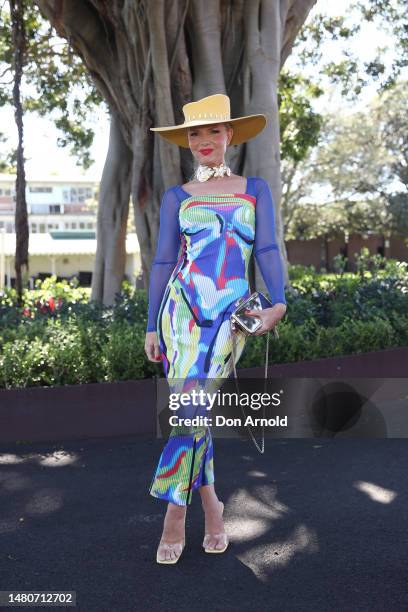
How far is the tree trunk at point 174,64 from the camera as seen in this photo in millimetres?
8523

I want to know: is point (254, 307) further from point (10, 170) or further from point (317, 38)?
point (10, 170)

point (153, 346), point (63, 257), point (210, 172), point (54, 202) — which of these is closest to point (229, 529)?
point (153, 346)

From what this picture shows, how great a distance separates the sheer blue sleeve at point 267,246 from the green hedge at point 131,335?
9.12ft

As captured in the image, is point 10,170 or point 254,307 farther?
point 10,170

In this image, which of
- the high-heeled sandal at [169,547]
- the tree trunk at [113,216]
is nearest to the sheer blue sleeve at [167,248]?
the high-heeled sandal at [169,547]

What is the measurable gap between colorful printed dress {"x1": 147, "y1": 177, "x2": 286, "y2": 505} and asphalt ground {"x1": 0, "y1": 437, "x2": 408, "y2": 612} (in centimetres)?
40

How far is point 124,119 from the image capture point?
1016 cm

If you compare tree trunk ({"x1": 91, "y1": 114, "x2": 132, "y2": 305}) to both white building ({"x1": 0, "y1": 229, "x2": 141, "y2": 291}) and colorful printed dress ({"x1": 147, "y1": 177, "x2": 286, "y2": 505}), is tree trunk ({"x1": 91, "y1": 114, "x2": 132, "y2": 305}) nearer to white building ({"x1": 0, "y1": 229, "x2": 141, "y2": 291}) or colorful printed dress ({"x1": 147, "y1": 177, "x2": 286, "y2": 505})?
colorful printed dress ({"x1": 147, "y1": 177, "x2": 286, "y2": 505})

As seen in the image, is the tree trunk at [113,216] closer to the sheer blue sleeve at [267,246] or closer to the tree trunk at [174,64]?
the tree trunk at [174,64]

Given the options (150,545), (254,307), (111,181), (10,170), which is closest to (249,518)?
(150,545)

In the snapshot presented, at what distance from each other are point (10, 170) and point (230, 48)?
11.5 m

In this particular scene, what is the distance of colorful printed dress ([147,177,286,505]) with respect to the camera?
10.9 ft

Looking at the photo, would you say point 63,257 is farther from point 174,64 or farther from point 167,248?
point 167,248

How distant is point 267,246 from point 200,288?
1.27ft
